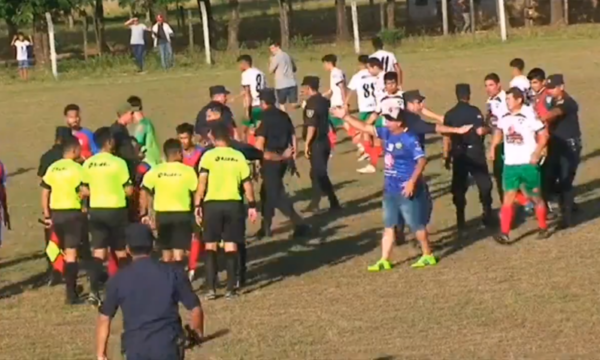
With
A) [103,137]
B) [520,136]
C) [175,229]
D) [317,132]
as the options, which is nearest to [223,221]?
[175,229]

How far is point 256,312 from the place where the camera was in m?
14.7

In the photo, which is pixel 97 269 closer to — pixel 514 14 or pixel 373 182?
pixel 373 182

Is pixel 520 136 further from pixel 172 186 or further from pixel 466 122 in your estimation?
pixel 172 186

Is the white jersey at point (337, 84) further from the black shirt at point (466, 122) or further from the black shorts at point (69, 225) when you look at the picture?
the black shorts at point (69, 225)

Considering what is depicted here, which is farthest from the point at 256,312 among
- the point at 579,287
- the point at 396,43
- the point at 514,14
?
the point at 514,14

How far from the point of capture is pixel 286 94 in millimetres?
26688

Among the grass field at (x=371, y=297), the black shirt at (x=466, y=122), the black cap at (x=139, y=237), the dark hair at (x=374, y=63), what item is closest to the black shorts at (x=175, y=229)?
the grass field at (x=371, y=297)

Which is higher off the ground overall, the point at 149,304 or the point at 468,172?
the point at 149,304

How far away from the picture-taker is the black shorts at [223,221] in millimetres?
15141

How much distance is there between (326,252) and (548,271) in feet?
10.2

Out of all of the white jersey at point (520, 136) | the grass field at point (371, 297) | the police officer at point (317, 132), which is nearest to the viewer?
the grass field at point (371, 297)

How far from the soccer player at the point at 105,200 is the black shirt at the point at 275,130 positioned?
2809 mm

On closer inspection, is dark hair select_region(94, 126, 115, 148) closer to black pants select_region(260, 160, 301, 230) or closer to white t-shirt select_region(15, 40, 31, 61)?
black pants select_region(260, 160, 301, 230)

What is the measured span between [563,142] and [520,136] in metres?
1.52
